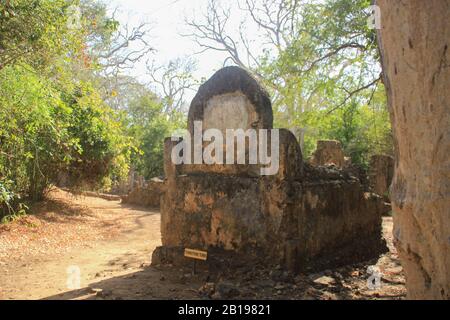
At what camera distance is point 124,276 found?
5934mm

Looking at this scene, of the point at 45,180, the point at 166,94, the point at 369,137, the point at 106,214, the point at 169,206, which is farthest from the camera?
the point at 166,94

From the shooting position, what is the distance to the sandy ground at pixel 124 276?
499 cm

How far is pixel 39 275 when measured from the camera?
6.29 meters

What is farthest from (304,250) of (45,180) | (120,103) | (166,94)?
(120,103)

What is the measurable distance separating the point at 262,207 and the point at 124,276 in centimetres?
223

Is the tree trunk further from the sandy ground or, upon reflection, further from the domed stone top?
the domed stone top

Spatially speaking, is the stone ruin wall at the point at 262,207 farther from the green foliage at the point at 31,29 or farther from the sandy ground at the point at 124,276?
the green foliage at the point at 31,29

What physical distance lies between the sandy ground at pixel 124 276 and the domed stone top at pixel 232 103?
2.19 meters

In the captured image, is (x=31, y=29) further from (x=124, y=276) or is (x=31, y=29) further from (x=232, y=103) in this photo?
(x=124, y=276)

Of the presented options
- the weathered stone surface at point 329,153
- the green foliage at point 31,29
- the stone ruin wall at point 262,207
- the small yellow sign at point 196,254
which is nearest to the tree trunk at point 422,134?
the stone ruin wall at point 262,207

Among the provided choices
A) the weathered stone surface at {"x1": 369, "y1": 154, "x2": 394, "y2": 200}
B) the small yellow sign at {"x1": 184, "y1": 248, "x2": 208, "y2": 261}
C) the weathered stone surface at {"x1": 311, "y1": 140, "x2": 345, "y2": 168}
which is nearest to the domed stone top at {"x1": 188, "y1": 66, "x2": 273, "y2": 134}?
the small yellow sign at {"x1": 184, "y1": 248, "x2": 208, "y2": 261}

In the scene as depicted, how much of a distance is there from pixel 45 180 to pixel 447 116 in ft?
38.4
